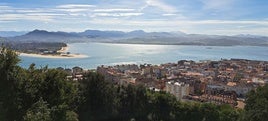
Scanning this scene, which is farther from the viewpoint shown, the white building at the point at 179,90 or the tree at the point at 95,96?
the white building at the point at 179,90

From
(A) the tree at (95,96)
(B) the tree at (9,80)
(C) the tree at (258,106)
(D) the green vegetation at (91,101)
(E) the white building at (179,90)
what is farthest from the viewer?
(E) the white building at (179,90)

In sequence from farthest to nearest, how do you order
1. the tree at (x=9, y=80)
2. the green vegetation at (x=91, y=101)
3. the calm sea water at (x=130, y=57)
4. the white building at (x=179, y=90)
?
the calm sea water at (x=130, y=57) → the white building at (x=179, y=90) → the green vegetation at (x=91, y=101) → the tree at (x=9, y=80)

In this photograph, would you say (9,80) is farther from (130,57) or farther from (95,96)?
(130,57)

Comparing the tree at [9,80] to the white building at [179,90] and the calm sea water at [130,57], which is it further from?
the calm sea water at [130,57]

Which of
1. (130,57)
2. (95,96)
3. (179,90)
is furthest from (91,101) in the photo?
(130,57)

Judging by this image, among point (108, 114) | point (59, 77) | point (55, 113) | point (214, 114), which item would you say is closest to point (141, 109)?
point (108, 114)

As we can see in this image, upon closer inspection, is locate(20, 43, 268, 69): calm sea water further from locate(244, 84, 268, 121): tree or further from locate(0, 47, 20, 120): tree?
locate(0, 47, 20, 120): tree

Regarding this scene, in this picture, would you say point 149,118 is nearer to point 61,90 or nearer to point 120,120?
point 120,120

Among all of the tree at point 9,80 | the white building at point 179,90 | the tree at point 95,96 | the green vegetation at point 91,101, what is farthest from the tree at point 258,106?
the white building at point 179,90

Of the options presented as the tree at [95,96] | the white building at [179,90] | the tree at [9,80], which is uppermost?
the tree at [9,80]
